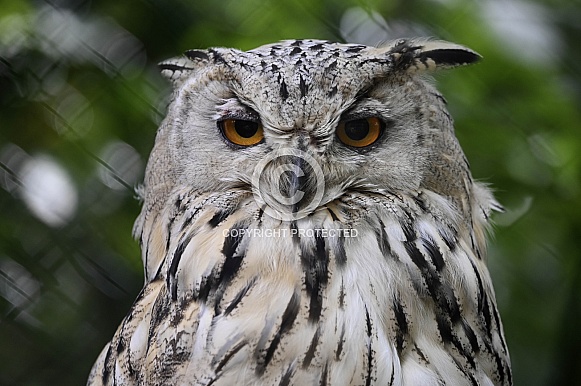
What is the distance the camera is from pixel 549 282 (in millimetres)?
1832

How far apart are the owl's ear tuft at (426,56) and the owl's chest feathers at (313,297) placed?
0.24 metres

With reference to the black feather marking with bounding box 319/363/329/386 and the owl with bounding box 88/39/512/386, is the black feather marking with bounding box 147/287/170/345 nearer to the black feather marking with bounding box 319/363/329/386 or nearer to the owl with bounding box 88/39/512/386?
the owl with bounding box 88/39/512/386

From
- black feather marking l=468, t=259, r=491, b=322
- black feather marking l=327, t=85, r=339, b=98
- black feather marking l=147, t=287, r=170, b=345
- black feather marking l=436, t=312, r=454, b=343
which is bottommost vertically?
black feather marking l=147, t=287, r=170, b=345

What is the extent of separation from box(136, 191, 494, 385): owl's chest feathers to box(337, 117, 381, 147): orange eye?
11 centimetres

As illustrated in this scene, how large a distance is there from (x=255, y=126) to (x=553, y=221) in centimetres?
101

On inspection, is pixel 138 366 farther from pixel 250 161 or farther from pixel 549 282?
pixel 549 282

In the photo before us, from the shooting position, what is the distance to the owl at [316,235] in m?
1.04

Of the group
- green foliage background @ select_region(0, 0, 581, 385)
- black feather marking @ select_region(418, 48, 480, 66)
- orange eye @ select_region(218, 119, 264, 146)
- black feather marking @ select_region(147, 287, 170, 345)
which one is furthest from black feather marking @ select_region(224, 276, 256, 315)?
green foliage background @ select_region(0, 0, 581, 385)

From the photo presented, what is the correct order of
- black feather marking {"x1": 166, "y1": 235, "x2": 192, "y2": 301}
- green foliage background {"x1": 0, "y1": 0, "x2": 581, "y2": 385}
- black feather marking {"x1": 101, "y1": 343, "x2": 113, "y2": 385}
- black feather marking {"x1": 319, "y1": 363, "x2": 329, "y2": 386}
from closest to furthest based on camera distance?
black feather marking {"x1": 319, "y1": 363, "x2": 329, "y2": 386} < black feather marking {"x1": 166, "y1": 235, "x2": 192, "y2": 301} < black feather marking {"x1": 101, "y1": 343, "x2": 113, "y2": 385} < green foliage background {"x1": 0, "y1": 0, "x2": 581, "y2": 385}

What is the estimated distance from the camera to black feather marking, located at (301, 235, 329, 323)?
1052mm

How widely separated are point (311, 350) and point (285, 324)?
0.05 metres

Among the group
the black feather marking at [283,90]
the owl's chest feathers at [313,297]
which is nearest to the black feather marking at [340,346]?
the owl's chest feathers at [313,297]

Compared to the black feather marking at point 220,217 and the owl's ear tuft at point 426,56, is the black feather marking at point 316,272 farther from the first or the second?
the owl's ear tuft at point 426,56

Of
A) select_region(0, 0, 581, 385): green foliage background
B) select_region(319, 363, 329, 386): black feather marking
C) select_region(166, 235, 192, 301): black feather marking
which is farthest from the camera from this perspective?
select_region(0, 0, 581, 385): green foliage background
